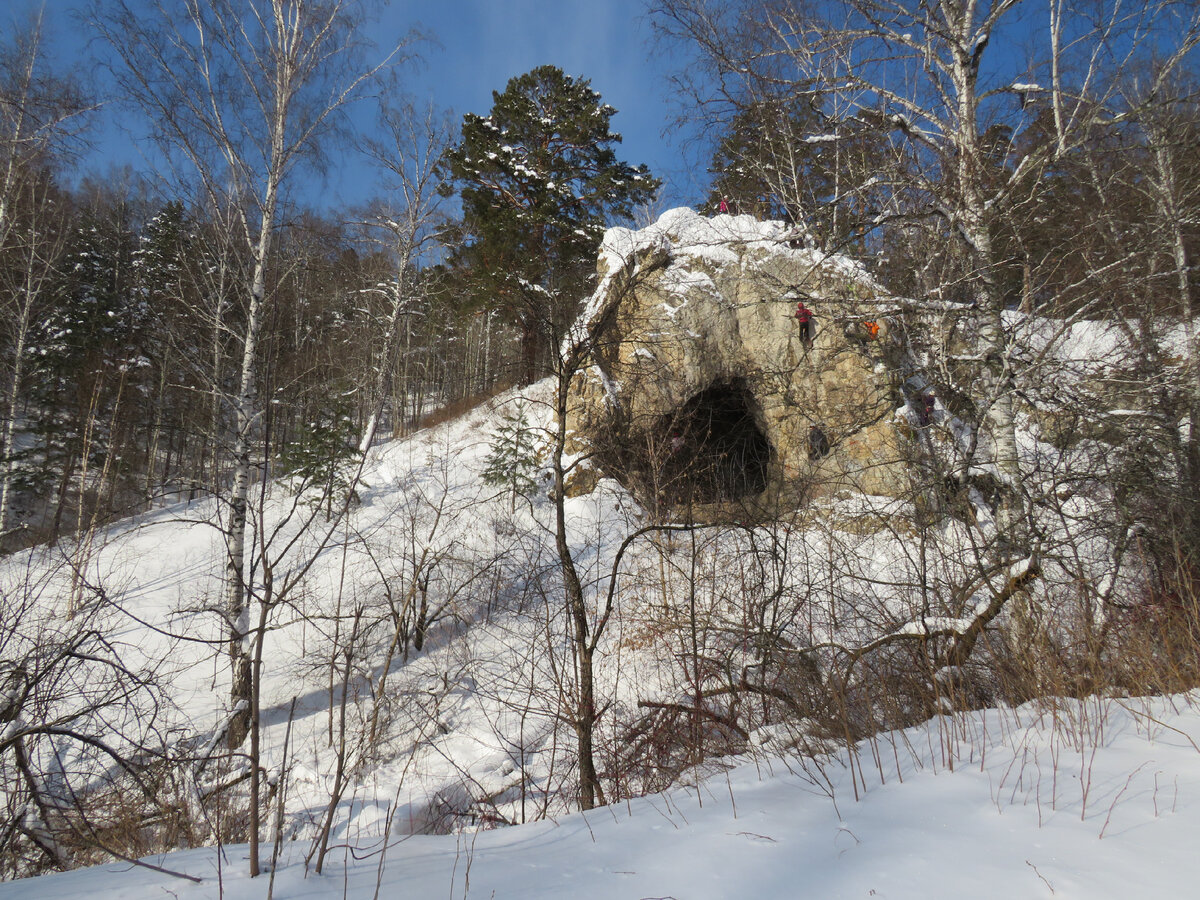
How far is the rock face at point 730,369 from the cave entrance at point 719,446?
0.06 metres

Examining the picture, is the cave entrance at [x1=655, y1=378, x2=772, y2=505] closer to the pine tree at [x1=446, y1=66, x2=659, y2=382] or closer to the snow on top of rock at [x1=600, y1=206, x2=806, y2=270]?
the snow on top of rock at [x1=600, y1=206, x2=806, y2=270]

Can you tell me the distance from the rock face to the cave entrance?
2.5 inches

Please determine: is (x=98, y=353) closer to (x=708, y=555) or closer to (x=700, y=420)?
(x=700, y=420)

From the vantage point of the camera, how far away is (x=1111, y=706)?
113 inches

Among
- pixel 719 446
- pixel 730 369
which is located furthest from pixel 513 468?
pixel 730 369

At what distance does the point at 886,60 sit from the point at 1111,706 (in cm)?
532

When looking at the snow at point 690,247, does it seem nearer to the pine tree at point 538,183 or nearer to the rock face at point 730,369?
the rock face at point 730,369

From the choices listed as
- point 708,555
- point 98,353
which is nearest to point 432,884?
point 708,555

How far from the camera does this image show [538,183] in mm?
15203

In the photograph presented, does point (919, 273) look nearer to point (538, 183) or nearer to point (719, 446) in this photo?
point (719, 446)

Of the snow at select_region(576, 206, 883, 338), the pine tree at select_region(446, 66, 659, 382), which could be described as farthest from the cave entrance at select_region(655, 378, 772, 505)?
the pine tree at select_region(446, 66, 659, 382)

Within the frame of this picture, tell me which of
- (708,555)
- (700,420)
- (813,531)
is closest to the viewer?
(708,555)

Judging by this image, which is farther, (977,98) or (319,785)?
(319,785)

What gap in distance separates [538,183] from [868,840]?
53.0 feet
